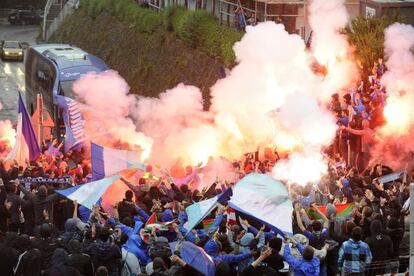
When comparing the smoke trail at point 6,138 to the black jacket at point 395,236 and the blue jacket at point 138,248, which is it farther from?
the black jacket at point 395,236

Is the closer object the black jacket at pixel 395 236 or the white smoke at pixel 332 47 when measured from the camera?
the black jacket at pixel 395 236

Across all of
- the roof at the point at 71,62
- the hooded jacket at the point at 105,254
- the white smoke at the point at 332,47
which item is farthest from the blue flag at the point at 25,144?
the roof at the point at 71,62

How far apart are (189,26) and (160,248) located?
21.6m

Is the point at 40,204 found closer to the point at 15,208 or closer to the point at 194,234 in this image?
the point at 15,208

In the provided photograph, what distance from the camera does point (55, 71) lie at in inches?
1143

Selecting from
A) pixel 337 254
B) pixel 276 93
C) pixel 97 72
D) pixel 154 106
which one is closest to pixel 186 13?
pixel 97 72

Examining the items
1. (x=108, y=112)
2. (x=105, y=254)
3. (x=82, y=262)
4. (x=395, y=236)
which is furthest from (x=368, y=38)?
(x=82, y=262)

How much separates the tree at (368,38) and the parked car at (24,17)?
38884 millimetres

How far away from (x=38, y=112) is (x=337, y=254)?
11.2 meters

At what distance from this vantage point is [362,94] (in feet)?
67.4

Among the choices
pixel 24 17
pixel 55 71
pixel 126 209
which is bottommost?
pixel 24 17

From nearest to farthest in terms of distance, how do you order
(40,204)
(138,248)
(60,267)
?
(60,267)
(138,248)
(40,204)

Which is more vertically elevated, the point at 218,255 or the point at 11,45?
the point at 218,255

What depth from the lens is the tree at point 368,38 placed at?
21.6 metres
